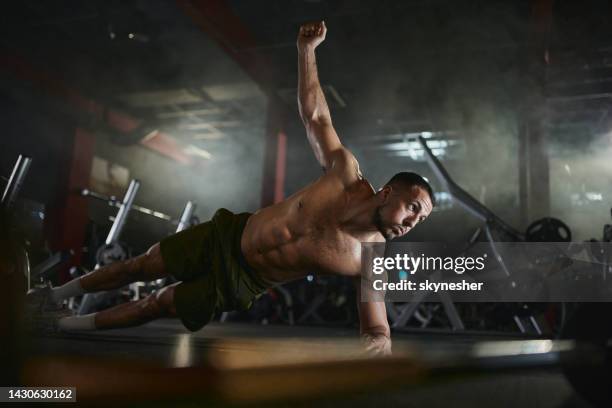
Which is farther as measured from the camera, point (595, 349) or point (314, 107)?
point (314, 107)

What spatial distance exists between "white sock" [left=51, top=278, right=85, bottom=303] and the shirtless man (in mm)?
85

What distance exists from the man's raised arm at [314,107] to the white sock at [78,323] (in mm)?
1297

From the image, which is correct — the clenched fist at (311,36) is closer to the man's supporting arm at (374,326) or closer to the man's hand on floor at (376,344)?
the man's supporting arm at (374,326)

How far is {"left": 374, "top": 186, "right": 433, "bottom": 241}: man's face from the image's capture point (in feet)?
5.84

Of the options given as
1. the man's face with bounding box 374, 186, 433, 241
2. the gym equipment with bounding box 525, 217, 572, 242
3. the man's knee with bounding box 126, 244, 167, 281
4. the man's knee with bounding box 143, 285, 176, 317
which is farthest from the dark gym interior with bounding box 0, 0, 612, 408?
the man's face with bounding box 374, 186, 433, 241

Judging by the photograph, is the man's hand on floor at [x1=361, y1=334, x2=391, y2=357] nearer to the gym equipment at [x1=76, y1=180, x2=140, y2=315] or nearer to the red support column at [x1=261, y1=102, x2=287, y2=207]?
the gym equipment at [x1=76, y1=180, x2=140, y2=315]

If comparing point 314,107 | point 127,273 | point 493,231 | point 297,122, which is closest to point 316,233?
point 314,107

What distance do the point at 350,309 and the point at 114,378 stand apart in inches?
184

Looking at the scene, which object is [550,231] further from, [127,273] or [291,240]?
[127,273]

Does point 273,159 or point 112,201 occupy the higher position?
A: point 273,159

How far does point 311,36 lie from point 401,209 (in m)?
0.85

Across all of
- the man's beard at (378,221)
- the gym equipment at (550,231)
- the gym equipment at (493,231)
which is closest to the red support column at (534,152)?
the gym equipment at (493,231)

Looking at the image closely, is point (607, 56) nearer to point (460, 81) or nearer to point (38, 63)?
point (460, 81)

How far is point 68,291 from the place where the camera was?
223cm
